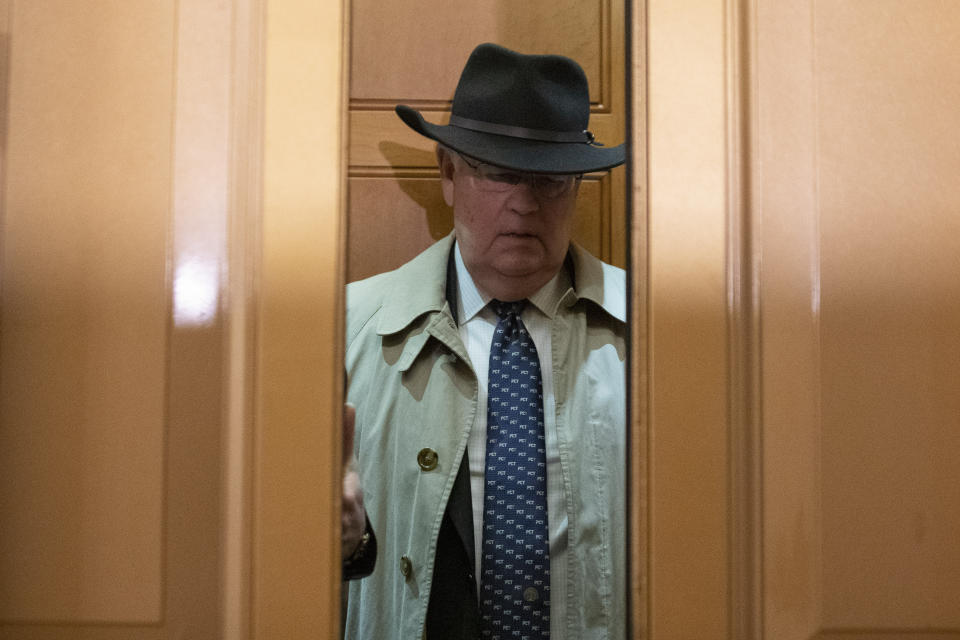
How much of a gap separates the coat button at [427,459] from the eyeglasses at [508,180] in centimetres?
24

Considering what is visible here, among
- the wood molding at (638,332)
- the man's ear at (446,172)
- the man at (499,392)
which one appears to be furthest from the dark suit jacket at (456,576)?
the man's ear at (446,172)

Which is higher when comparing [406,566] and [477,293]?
[477,293]

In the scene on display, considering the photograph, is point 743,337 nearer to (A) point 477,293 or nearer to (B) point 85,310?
(A) point 477,293

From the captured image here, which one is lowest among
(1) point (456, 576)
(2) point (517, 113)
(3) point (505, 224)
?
(1) point (456, 576)

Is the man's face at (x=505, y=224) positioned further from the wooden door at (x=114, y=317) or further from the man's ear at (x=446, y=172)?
the wooden door at (x=114, y=317)

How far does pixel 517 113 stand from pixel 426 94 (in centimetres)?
9

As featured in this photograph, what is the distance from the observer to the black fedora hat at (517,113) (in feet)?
2.15

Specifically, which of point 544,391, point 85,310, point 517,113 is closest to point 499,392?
point 544,391

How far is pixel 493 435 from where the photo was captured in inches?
25.5

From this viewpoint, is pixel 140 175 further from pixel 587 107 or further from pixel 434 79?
pixel 587 107

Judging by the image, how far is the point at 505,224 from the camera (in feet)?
2.18

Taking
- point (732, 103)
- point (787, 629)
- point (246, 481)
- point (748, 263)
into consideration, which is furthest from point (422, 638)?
point (732, 103)

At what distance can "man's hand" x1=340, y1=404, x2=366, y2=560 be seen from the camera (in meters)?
0.61

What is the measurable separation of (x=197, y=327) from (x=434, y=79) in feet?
1.01
